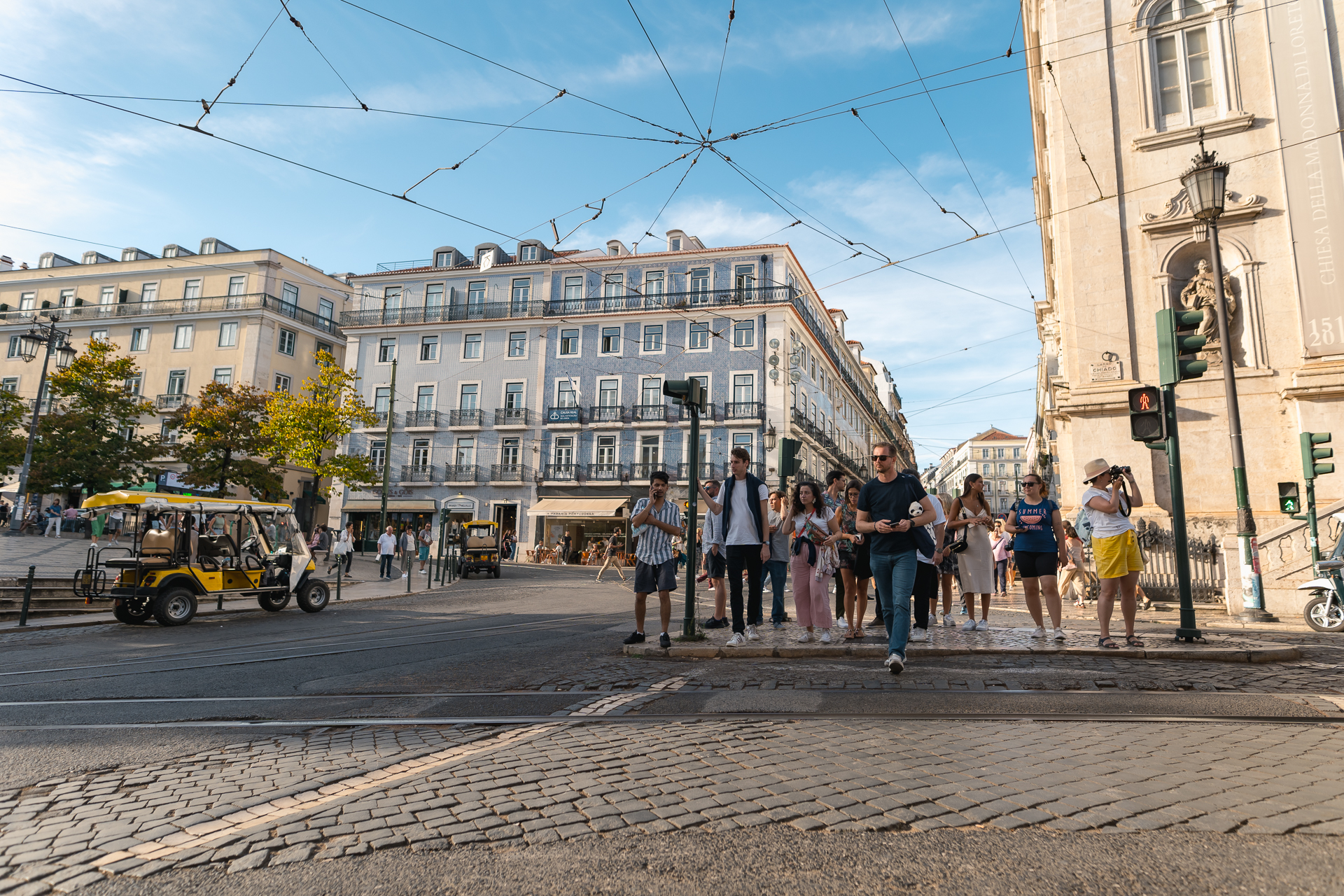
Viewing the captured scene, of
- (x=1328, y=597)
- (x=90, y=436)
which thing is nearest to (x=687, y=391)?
(x=1328, y=597)

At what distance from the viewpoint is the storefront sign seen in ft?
53.8

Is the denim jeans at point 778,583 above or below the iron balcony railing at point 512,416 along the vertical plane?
below

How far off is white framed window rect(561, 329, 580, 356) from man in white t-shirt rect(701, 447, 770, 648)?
36.2m

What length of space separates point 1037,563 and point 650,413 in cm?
3432

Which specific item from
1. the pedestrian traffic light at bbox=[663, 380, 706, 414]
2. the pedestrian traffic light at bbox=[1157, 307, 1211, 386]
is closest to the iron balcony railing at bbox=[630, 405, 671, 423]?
the pedestrian traffic light at bbox=[663, 380, 706, 414]

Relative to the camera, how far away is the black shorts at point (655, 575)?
7.40 m

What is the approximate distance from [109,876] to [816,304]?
47398mm

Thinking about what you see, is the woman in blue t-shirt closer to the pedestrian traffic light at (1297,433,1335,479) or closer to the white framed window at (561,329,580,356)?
the pedestrian traffic light at (1297,433,1335,479)

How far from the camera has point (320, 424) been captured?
28391 millimetres

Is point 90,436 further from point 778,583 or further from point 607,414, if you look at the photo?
point 778,583

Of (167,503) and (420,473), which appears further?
(420,473)

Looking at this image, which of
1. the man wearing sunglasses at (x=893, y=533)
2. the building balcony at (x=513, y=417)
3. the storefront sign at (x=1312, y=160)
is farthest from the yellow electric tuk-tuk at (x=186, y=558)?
the building balcony at (x=513, y=417)

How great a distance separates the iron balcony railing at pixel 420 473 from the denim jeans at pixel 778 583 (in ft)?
118

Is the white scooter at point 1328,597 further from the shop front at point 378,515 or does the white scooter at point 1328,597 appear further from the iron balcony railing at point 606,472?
the shop front at point 378,515
